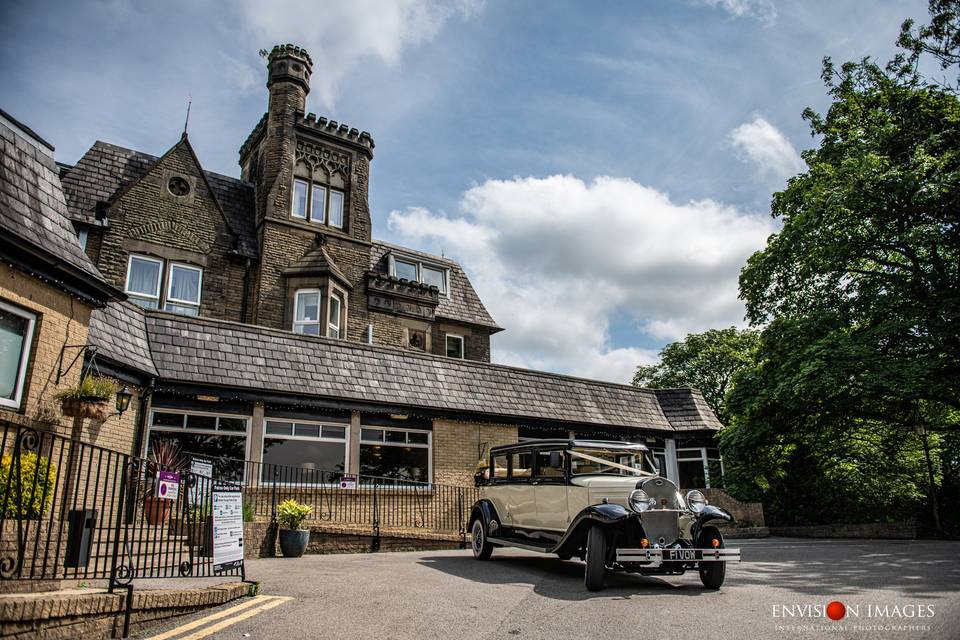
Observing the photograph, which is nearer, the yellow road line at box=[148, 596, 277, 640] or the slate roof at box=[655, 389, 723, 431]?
the yellow road line at box=[148, 596, 277, 640]

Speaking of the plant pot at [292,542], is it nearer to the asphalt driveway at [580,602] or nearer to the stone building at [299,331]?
the asphalt driveway at [580,602]

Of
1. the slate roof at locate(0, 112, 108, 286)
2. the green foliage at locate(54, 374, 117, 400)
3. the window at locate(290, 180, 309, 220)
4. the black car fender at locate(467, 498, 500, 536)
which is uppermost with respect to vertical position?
the window at locate(290, 180, 309, 220)

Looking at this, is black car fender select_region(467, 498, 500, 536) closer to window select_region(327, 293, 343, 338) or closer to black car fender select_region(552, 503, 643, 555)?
black car fender select_region(552, 503, 643, 555)

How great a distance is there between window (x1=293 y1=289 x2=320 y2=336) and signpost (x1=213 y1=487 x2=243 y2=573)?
13479mm

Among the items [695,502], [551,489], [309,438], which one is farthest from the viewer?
[309,438]

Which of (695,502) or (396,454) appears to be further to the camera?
(396,454)

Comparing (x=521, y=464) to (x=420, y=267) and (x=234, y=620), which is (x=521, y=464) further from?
(x=420, y=267)

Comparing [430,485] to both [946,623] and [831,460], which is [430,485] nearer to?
[946,623]

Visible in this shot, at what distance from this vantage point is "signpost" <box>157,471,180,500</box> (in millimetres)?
9133

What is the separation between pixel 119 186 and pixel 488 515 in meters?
16.4

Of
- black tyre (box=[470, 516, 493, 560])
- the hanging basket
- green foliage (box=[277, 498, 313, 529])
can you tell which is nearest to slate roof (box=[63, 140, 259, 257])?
green foliage (box=[277, 498, 313, 529])

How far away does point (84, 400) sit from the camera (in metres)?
8.95

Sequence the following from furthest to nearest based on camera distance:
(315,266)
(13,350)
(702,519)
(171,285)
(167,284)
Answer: (315,266)
(171,285)
(167,284)
(702,519)
(13,350)

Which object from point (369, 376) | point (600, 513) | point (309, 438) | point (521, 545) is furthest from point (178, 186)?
→ point (600, 513)
